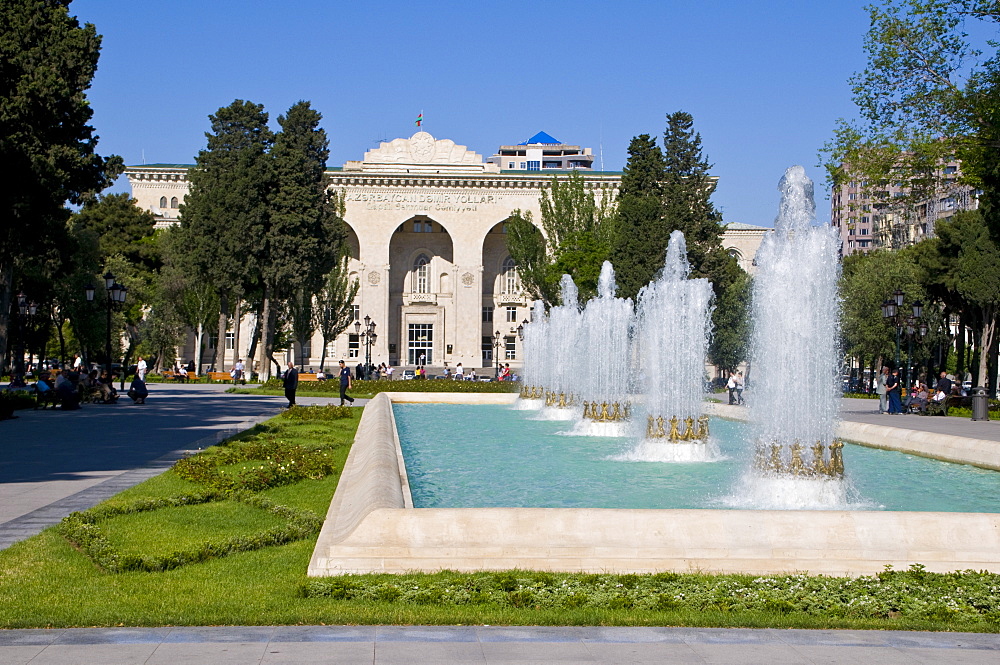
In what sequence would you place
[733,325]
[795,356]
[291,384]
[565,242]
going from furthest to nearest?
[733,325], [565,242], [291,384], [795,356]

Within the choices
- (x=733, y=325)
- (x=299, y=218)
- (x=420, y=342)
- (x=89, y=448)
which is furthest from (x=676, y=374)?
(x=420, y=342)

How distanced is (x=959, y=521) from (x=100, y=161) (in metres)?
19.0

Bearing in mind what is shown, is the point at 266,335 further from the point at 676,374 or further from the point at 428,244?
the point at 676,374

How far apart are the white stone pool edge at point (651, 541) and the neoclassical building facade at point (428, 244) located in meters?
57.0

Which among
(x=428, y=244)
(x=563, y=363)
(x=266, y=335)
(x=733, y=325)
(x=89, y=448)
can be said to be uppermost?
(x=428, y=244)

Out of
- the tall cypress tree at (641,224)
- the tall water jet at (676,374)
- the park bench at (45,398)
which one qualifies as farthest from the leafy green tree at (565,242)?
the tall water jet at (676,374)

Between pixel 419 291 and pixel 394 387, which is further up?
pixel 419 291

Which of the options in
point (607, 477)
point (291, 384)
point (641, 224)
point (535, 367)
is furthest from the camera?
point (641, 224)

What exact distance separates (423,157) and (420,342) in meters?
11.8

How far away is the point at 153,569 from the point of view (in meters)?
6.86

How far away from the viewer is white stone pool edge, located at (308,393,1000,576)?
21.6 feet

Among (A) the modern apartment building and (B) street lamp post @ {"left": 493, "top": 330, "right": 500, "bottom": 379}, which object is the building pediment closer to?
(B) street lamp post @ {"left": 493, "top": 330, "right": 500, "bottom": 379}

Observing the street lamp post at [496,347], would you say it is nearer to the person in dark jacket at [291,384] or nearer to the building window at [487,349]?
the building window at [487,349]

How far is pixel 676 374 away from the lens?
631 inches
